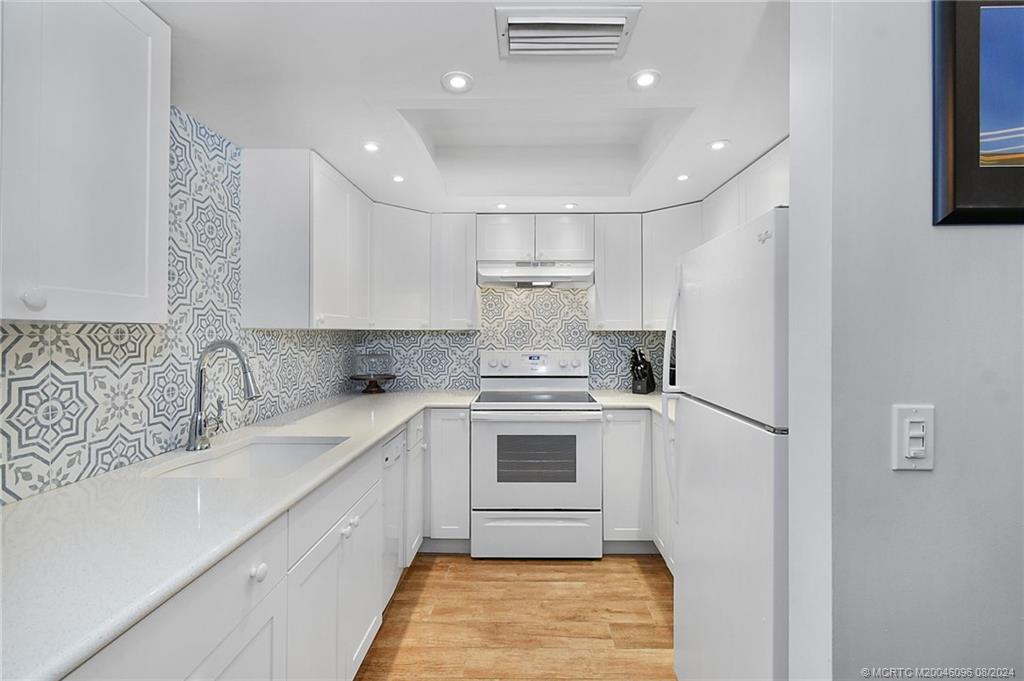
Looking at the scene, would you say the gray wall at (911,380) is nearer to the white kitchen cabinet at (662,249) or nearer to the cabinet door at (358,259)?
the white kitchen cabinet at (662,249)

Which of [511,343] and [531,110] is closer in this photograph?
[531,110]

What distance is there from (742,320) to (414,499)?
205cm

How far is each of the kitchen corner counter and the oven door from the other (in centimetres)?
136

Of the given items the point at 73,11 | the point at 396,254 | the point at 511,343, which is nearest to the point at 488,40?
the point at 73,11

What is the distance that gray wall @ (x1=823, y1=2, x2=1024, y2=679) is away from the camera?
3.03 ft

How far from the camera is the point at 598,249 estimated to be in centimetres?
322

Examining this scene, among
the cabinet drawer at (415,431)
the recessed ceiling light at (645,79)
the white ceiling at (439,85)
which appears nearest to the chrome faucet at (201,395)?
the white ceiling at (439,85)

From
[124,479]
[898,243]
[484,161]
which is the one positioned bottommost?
[124,479]

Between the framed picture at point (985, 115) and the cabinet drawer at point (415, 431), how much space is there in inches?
90.3

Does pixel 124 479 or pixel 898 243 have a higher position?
pixel 898 243

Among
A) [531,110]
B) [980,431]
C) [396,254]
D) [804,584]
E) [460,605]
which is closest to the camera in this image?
[980,431]

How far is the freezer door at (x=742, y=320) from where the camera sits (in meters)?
1.14

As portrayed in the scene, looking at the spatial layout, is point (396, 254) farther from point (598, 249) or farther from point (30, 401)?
point (30, 401)

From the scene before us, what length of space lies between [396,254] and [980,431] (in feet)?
9.43
